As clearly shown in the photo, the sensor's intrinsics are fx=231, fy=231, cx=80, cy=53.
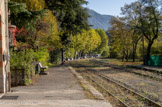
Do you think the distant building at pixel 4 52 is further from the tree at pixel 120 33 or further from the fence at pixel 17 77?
the tree at pixel 120 33

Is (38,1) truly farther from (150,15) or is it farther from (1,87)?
(150,15)

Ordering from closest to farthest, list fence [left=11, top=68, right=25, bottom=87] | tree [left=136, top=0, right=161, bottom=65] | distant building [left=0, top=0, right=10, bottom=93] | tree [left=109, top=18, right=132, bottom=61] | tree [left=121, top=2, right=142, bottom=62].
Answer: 1. distant building [left=0, top=0, right=10, bottom=93]
2. fence [left=11, top=68, right=25, bottom=87]
3. tree [left=136, top=0, right=161, bottom=65]
4. tree [left=121, top=2, right=142, bottom=62]
5. tree [left=109, top=18, right=132, bottom=61]

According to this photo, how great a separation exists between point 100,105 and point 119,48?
48333mm

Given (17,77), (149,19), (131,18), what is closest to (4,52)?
(17,77)

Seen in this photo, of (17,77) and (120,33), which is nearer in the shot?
(17,77)

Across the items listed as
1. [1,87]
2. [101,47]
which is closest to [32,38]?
[1,87]

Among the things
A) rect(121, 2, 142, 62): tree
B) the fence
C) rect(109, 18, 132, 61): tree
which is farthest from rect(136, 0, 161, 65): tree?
the fence

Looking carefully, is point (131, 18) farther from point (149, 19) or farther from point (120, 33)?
point (149, 19)

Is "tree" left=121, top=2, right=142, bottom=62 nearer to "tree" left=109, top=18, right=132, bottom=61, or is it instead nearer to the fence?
"tree" left=109, top=18, right=132, bottom=61

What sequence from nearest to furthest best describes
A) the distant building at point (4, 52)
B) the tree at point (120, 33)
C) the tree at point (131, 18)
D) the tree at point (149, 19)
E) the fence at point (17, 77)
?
1. the distant building at point (4, 52)
2. the fence at point (17, 77)
3. the tree at point (149, 19)
4. the tree at point (131, 18)
5. the tree at point (120, 33)

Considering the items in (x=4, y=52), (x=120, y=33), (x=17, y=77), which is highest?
(x=120, y=33)

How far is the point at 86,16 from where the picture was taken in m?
33.2

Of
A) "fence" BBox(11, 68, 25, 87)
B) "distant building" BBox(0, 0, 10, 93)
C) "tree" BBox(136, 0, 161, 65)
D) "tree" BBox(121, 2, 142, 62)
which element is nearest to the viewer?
"distant building" BBox(0, 0, 10, 93)

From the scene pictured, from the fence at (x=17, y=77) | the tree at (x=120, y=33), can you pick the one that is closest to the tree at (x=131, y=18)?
the tree at (x=120, y=33)
